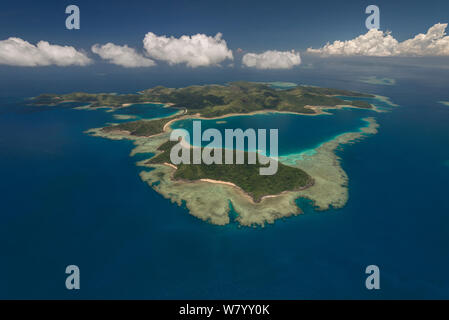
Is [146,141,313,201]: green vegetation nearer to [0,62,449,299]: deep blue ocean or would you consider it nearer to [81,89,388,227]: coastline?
[81,89,388,227]: coastline

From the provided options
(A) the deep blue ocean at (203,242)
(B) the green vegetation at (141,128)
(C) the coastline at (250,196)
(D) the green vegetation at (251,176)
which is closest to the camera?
(A) the deep blue ocean at (203,242)

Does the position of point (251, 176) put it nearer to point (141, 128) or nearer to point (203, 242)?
point (203, 242)

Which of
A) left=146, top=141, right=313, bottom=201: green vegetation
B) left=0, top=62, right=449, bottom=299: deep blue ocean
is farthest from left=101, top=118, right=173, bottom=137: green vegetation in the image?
left=146, top=141, right=313, bottom=201: green vegetation

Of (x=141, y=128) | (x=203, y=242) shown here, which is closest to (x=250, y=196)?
(x=203, y=242)

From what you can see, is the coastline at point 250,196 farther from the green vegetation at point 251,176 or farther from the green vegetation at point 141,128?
the green vegetation at point 141,128

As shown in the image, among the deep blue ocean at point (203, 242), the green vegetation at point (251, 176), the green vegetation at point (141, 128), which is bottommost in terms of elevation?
the deep blue ocean at point (203, 242)

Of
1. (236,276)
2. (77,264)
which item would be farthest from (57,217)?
(236,276)

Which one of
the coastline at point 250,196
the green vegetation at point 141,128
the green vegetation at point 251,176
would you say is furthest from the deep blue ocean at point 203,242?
the green vegetation at point 141,128

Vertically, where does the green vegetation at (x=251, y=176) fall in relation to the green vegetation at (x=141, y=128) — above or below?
below
